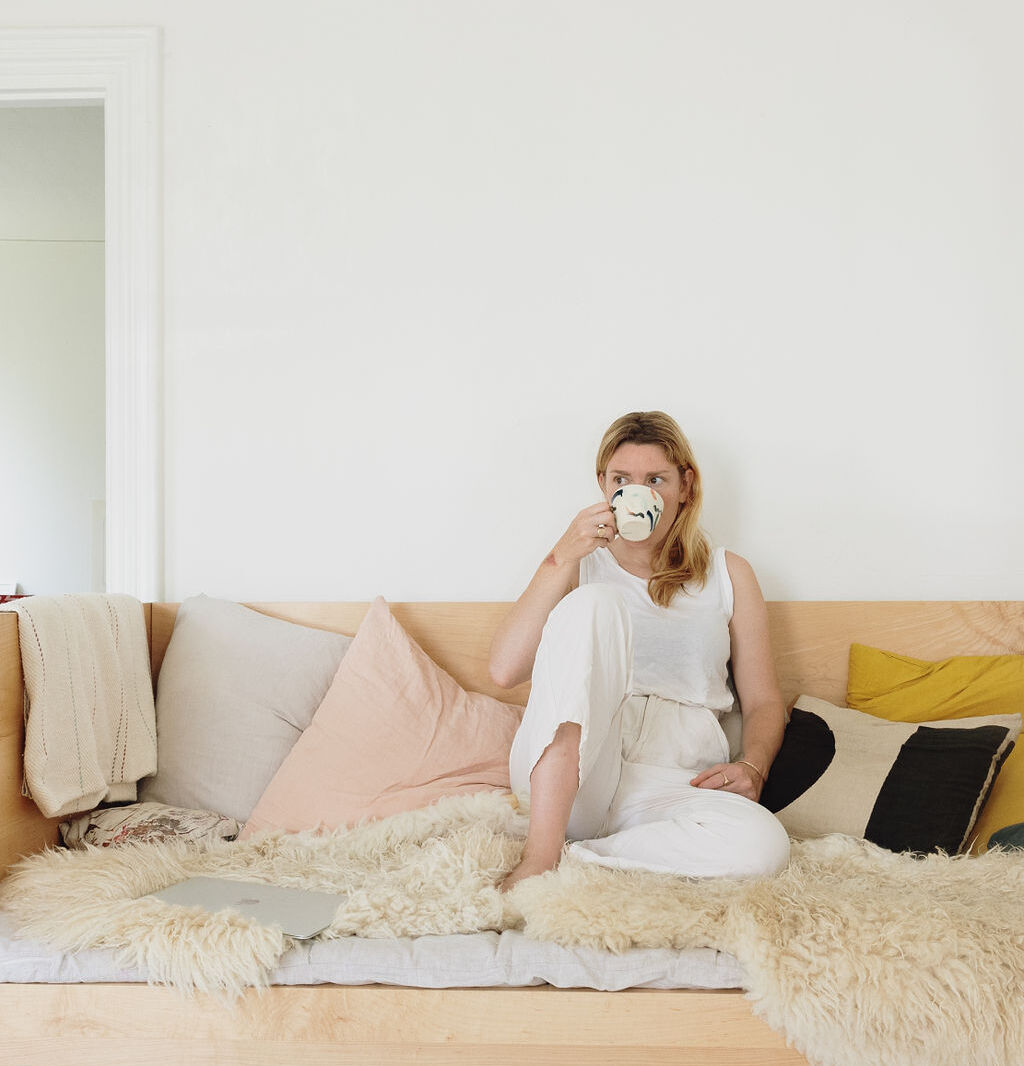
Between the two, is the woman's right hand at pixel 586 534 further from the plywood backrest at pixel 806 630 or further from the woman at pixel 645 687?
the plywood backrest at pixel 806 630

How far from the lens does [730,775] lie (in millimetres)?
1632

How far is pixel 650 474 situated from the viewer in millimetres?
1847

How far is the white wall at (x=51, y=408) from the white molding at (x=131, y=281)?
2164 millimetres

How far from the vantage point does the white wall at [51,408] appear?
418 centimetres

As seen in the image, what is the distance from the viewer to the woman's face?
1847 mm

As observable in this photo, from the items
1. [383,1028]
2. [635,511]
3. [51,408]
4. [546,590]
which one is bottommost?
[383,1028]

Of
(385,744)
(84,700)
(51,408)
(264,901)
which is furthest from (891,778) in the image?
(51,408)

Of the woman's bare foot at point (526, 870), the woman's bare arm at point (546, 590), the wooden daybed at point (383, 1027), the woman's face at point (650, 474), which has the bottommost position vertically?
the wooden daybed at point (383, 1027)

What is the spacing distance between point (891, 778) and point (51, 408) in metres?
3.73

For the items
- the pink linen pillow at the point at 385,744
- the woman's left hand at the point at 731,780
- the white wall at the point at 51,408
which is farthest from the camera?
the white wall at the point at 51,408

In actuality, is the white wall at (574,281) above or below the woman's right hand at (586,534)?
above

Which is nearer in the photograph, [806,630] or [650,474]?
[650,474]

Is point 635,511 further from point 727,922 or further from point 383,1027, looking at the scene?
point 383,1027

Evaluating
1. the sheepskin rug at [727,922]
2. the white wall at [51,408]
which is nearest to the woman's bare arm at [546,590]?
the sheepskin rug at [727,922]
